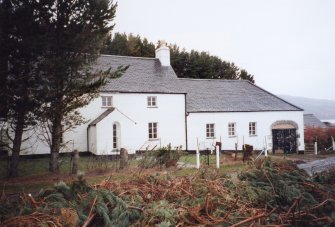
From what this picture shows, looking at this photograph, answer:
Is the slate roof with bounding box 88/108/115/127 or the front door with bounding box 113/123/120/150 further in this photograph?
the front door with bounding box 113/123/120/150

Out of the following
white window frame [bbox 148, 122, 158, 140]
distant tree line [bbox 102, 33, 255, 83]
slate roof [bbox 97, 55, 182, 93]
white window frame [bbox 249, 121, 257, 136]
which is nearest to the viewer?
slate roof [bbox 97, 55, 182, 93]

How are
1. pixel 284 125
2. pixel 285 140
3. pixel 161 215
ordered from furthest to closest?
pixel 284 125, pixel 285 140, pixel 161 215

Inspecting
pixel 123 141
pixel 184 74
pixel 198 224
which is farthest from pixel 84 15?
pixel 184 74

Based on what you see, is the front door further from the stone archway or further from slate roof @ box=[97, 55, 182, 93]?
the stone archway

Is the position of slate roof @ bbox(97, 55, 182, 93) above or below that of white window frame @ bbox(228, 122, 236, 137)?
above

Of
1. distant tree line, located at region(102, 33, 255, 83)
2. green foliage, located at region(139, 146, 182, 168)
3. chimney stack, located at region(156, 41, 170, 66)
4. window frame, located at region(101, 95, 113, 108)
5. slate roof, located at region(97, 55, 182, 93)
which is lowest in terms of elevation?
green foliage, located at region(139, 146, 182, 168)

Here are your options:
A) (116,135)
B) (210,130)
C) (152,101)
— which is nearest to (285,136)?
(210,130)

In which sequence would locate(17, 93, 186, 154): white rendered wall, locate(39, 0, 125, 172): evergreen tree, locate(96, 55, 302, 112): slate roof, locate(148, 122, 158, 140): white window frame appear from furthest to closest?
locate(96, 55, 302, 112): slate roof, locate(148, 122, 158, 140): white window frame, locate(17, 93, 186, 154): white rendered wall, locate(39, 0, 125, 172): evergreen tree

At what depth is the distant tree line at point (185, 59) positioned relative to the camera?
42.5 m

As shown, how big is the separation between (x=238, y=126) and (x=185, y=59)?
17792mm

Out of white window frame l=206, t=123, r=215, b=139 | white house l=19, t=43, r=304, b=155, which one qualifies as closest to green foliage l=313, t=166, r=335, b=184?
white house l=19, t=43, r=304, b=155

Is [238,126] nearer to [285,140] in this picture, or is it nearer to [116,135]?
[285,140]

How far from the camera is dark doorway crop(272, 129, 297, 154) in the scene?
28281mm

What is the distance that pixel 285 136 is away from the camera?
2855 cm
